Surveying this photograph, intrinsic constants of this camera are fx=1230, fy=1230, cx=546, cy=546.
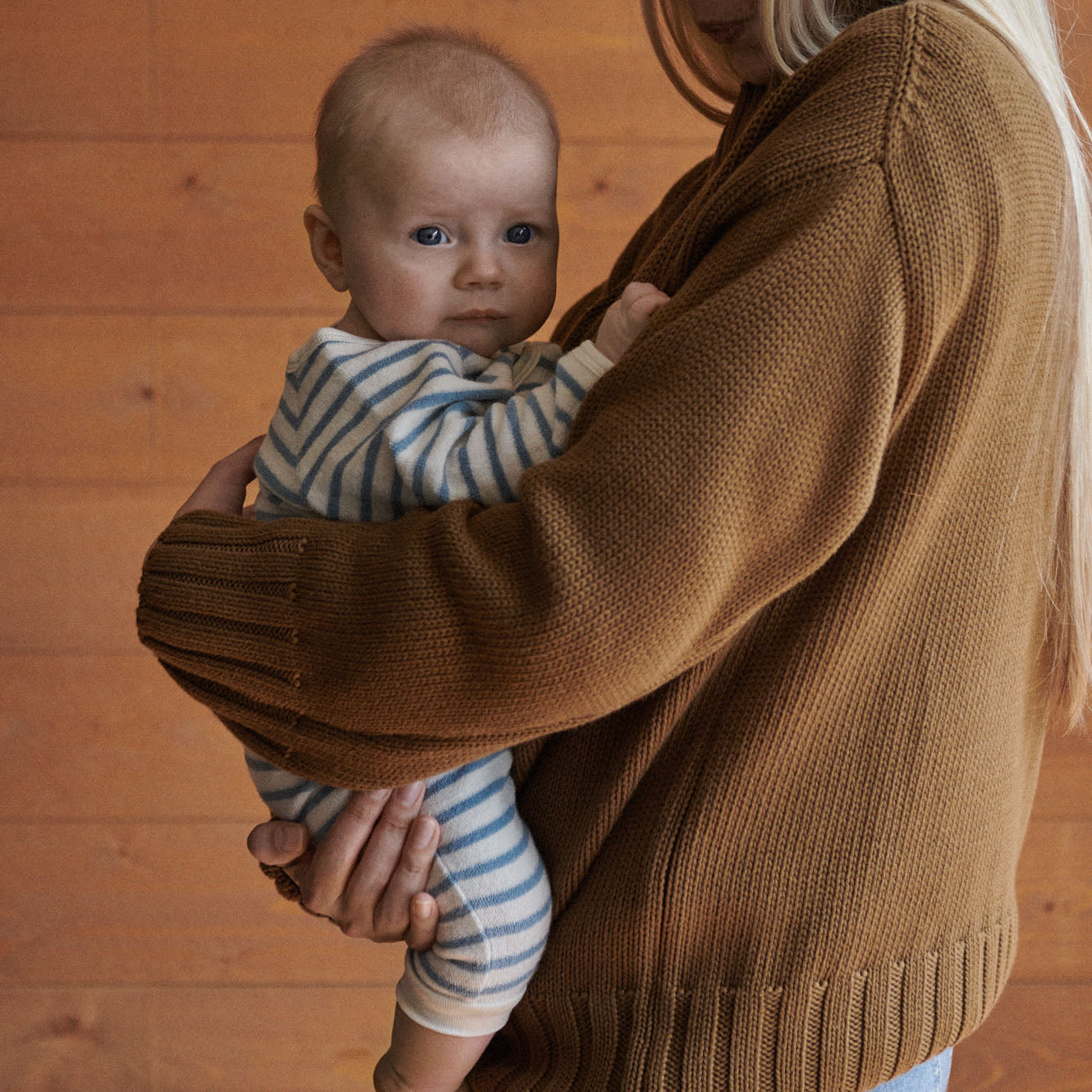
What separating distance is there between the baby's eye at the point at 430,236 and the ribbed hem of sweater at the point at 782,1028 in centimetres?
53

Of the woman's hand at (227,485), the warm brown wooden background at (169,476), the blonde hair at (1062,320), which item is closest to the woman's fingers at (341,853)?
the woman's hand at (227,485)

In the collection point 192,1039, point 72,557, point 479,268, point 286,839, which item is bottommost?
point 192,1039

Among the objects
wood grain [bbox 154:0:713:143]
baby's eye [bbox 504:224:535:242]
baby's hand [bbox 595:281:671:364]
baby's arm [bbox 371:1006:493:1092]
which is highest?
baby's hand [bbox 595:281:671:364]

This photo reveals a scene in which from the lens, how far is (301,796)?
0.87 meters

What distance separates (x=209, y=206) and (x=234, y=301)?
0.45 feet

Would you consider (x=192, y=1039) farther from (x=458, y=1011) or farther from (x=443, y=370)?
(x=443, y=370)

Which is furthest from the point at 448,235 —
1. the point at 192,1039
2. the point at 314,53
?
the point at 192,1039

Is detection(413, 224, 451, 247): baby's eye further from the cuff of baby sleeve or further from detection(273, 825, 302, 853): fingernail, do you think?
detection(273, 825, 302, 853): fingernail

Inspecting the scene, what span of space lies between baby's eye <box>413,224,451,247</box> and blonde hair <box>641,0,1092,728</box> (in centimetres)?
26

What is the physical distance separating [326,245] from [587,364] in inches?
12.4

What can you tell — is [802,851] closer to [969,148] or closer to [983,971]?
[983,971]

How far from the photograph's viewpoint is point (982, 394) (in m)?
0.69

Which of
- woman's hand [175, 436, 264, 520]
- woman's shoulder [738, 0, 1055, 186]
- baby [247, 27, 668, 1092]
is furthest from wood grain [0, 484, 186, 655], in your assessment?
woman's shoulder [738, 0, 1055, 186]

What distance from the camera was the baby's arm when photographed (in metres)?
0.85
